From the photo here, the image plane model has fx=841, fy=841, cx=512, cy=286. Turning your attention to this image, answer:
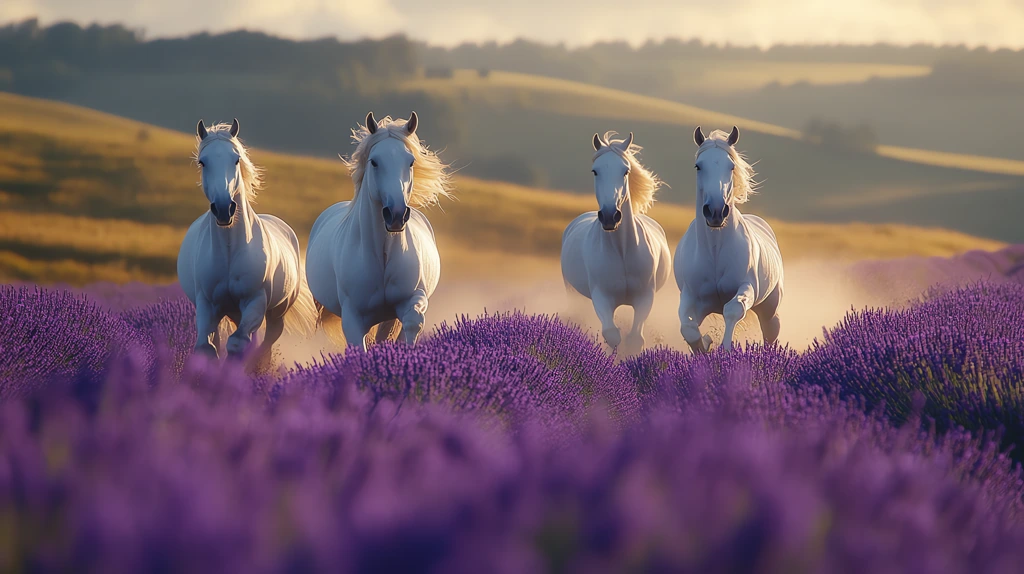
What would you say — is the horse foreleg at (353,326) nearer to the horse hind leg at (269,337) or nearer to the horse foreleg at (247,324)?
the horse foreleg at (247,324)

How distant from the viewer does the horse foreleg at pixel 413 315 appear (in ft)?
16.6

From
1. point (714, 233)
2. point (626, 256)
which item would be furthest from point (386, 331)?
point (714, 233)

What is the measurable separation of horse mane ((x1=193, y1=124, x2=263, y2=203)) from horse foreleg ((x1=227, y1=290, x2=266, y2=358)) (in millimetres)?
657

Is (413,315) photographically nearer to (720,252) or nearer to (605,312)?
(605,312)

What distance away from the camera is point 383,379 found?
9.61 feet

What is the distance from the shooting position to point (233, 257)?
529 centimetres

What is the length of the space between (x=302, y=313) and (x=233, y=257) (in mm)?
1279

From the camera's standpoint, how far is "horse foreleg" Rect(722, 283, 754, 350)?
18.7 feet

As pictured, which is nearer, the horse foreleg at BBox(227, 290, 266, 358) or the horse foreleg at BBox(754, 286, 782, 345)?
the horse foreleg at BBox(227, 290, 266, 358)

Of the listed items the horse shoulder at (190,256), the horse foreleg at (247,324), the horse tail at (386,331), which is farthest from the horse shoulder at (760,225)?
the horse shoulder at (190,256)

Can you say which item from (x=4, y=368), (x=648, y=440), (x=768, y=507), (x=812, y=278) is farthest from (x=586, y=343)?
(x=812, y=278)

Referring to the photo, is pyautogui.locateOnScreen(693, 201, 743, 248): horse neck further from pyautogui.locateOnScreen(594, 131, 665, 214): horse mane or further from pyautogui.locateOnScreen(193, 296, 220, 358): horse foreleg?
pyautogui.locateOnScreen(193, 296, 220, 358): horse foreleg

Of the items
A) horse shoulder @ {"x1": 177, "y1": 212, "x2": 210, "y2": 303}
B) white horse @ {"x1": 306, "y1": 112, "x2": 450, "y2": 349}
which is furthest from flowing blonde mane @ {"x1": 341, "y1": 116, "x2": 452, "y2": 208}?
horse shoulder @ {"x1": 177, "y1": 212, "x2": 210, "y2": 303}

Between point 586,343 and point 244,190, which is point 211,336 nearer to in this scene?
point 244,190
